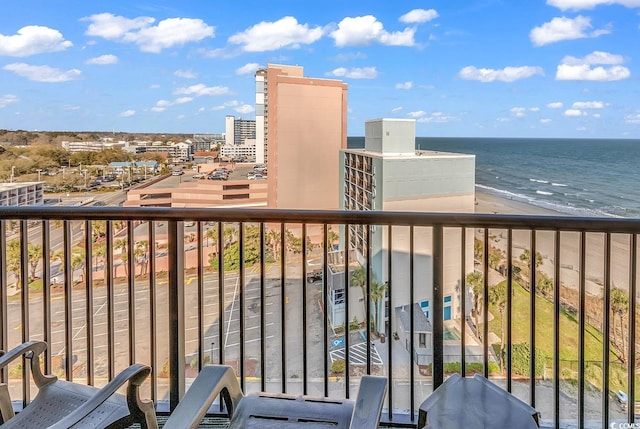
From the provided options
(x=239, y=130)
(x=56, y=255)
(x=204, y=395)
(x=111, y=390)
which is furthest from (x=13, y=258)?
(x=239, y=130)

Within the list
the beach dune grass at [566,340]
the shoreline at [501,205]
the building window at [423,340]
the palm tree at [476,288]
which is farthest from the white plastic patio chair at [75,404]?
the shoreline at [501,205]

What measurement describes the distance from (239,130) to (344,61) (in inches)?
396

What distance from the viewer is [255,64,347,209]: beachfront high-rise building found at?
42.5 ft

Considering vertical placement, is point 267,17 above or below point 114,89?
above

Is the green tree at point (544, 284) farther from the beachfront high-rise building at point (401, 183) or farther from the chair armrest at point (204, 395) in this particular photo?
the chair armrest at point (204, 395)

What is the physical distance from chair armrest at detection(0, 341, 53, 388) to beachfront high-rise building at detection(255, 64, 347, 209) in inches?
418

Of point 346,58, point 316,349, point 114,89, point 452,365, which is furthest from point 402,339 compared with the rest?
point 346,58

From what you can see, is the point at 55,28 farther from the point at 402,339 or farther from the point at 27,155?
the point at 402,339

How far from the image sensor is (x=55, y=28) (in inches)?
463

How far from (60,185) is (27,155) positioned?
0.80 m

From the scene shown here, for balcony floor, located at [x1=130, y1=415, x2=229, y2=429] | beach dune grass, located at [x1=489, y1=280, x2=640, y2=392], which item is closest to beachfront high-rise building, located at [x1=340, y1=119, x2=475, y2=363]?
beach dune grass, located at [x1=489, y1=280, x2=640, y2=392]

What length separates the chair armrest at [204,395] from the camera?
93 centimetres

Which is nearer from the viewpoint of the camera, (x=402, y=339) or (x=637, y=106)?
(x=402, y=339)

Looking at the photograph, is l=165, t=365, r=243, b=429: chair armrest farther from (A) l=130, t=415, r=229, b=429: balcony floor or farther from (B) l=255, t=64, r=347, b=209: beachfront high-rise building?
(B) l=255, t=64, r=347, b=209: beachfront high-rise building
